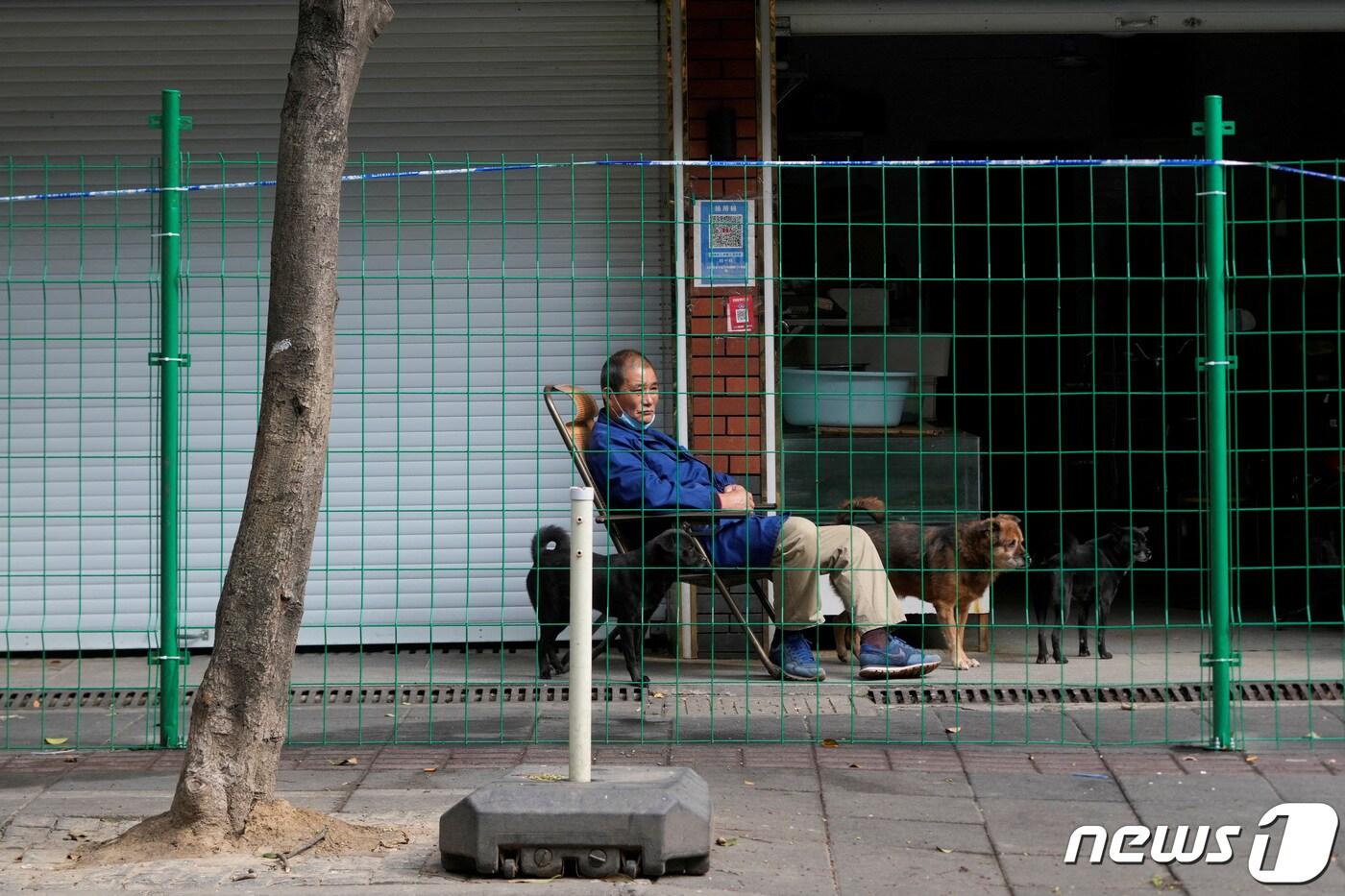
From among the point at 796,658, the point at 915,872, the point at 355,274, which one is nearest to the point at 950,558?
the point at 796,658

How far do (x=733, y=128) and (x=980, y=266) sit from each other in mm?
5609

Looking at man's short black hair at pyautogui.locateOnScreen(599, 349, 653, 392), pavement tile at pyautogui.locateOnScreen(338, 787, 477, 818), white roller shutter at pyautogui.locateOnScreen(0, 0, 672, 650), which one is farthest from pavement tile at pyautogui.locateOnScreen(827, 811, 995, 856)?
white roller shutter at pyautogui.locateOnScreen(0, 0, 672, 650)

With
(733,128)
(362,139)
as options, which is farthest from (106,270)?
(733,128)

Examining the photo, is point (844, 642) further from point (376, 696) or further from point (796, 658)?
point (376, 696)

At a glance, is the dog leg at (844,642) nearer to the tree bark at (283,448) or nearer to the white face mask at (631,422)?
the white face mask at (631,422)

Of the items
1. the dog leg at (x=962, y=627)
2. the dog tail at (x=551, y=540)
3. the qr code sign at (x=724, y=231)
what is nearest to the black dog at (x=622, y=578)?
the dog tail at (x=551, y=540)

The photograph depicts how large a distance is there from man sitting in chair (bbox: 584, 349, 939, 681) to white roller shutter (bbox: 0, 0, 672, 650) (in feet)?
3.82

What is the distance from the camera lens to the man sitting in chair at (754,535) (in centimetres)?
669

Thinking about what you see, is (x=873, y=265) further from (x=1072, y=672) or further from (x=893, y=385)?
(x=1072, y=672)

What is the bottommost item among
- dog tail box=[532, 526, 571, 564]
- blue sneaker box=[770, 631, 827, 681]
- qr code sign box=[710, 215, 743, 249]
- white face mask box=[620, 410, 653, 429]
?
blue sneaker box=[770, 631, 827, 681]

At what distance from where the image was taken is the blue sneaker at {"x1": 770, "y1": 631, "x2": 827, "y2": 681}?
23.0ft

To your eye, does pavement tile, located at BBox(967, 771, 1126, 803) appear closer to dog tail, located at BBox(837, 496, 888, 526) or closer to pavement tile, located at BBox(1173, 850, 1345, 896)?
pavement tile, located at BBox(1173, 850, 1345, 896)

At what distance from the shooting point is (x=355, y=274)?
8.07 meters

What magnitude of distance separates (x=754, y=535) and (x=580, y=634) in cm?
238
